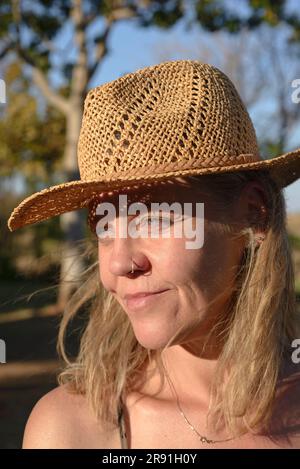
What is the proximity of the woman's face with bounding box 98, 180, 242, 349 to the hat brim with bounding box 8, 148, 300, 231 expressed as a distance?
98 millimetres

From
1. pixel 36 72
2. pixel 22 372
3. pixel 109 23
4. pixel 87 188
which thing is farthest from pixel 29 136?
pixel 87 188

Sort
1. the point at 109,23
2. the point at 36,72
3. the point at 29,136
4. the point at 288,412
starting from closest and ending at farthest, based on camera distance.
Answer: the point at 288,412
the point at 109,23
the point at 36,72
the point at 29,136

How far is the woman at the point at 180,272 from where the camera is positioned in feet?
5.59

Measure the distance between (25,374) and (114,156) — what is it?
5.38 m

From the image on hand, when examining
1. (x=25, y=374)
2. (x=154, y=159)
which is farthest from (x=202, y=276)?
(x=25, y=374)

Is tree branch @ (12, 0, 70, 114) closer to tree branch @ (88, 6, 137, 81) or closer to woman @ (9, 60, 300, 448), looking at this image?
tree branch @ (88, 6, 137, 81)

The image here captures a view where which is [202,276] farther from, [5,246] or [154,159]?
[5,246]

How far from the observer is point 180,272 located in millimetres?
1690

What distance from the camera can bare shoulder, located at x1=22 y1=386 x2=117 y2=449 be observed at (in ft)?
5.99

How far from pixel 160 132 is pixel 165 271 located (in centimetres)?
36

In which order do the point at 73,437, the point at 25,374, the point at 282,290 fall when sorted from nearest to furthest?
the point at 73,437 → the point at 282,290 → the point at 25,374

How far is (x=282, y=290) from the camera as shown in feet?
6.52

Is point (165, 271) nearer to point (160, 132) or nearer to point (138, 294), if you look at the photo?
point (138, 294)
